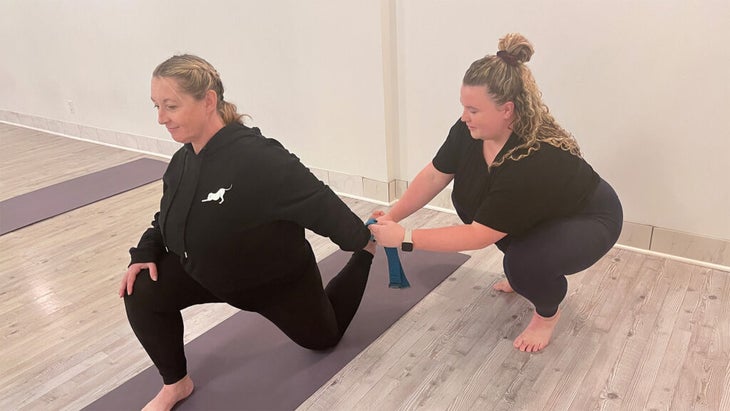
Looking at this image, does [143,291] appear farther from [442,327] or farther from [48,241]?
[48,241]

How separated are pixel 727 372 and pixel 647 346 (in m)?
0.21

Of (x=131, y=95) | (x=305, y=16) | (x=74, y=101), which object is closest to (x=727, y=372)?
(x=305, y=16)

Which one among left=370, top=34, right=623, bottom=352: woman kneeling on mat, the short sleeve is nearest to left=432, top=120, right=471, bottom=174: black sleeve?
left=370, top=34, right=623, bottom=352: woman kneeling on mat

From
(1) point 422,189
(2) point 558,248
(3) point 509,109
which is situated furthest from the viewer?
(1) point 422,189

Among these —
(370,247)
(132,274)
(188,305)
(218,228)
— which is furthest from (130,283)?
(370,247)

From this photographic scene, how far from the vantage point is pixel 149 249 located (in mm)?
1584

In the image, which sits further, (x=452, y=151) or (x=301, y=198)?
(x=452, y=151)

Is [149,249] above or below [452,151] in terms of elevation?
below

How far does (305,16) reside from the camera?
9.16ft

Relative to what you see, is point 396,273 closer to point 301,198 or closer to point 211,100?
point 301,198

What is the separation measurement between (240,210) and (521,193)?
721 millimetres

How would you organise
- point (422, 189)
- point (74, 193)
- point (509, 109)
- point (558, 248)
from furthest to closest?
point (74, 193), point (422, 189), point (558, 248), point (509, 109)

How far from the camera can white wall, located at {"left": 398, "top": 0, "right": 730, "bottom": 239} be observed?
1.97 meters

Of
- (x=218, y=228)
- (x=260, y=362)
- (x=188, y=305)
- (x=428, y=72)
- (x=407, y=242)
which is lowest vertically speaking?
(x=260, y=362)
